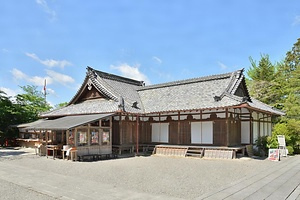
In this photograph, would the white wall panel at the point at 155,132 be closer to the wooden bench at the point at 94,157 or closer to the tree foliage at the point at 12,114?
the wooden bench at the point at 94,157

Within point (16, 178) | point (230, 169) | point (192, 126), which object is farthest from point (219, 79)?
point (16, 178)

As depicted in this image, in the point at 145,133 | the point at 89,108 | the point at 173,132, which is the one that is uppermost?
the point at 89,108

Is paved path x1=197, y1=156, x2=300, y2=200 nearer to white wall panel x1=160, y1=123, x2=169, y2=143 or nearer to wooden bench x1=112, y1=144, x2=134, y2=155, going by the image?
white wall panel x1=160, y1=123, x2=169, y2=143

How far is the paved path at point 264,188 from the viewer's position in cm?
604

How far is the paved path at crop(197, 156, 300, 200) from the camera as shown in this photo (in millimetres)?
6043

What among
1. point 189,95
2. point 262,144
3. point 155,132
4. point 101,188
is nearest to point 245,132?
point 262,144

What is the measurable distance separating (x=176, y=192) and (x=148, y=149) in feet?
34.4

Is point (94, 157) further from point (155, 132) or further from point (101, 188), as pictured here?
point (101, 188)

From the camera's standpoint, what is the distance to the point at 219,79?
17.0 m

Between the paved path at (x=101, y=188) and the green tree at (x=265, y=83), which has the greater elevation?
the green tree at (x=265, y=83)

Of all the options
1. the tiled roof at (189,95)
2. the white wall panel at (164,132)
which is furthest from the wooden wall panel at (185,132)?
the tiled roof at (189,95)

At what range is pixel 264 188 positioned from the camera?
22.4ft

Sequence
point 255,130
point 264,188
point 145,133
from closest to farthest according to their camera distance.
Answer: point 264,188
point 255,130
point 145,133

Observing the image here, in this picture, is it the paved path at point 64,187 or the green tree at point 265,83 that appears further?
the green tree at point 265,83
